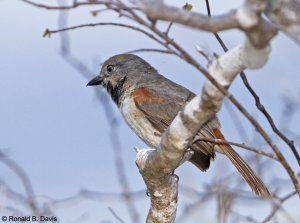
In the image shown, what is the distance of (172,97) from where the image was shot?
6.86m

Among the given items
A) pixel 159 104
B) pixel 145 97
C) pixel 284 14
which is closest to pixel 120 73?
pixel 145 97

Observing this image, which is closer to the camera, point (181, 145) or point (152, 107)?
point (181, 145)

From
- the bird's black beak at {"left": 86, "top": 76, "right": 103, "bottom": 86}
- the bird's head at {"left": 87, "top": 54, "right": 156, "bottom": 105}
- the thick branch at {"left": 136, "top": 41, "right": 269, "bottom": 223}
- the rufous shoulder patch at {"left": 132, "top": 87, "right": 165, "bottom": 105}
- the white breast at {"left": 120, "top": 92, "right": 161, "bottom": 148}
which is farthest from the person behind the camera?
the bird's black beak at {"left": 86, "top": 76, "right": 103, "bottom": 86}

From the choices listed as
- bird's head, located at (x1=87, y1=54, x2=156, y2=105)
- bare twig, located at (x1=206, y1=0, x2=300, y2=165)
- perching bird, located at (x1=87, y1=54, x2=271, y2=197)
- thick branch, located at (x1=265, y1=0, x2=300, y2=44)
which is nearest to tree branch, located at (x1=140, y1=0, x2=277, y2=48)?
thick branch, located at (x1=265, y1=0, x2=300, y2=44)

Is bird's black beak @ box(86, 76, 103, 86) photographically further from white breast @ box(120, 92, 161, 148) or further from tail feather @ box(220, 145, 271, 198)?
tail feather @ box(220, 145, 271, 198)

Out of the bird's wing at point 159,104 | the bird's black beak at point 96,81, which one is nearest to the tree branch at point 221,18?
the bird's wing at point 159,104

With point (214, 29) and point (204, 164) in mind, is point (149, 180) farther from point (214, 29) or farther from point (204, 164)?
point (214, 29)

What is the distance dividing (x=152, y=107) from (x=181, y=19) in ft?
12.8

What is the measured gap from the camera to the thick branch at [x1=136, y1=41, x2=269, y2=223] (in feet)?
10.8

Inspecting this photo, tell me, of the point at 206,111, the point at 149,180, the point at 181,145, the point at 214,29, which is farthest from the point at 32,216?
the point at 214,29

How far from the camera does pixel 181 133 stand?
411 cm

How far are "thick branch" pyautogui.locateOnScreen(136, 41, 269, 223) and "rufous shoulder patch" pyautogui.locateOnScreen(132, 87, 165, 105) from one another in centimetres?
156

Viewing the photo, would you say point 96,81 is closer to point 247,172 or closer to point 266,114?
point 247,172

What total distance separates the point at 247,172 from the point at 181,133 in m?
2.39
